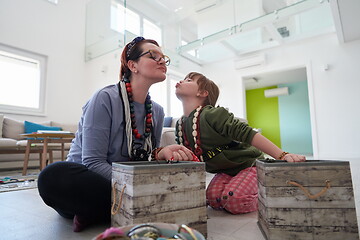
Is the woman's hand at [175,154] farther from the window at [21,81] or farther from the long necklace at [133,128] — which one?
the window at [21,81]

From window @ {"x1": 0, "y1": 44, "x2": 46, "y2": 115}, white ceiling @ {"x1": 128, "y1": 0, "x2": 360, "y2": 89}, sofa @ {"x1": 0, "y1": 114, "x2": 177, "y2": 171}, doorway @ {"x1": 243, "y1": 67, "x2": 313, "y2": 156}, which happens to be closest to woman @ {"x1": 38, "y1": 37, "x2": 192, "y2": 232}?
sofa @ {"x1": 0, "y1": 114, "x2": 177, "y2": 171}

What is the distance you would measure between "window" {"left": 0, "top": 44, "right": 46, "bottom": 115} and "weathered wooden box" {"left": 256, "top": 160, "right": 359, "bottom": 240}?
4.90 m

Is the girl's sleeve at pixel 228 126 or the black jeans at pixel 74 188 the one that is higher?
the girl's sleeve at pixel 228 126

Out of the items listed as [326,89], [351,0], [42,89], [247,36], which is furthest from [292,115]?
[42,89]

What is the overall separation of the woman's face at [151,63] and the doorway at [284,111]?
257 inches

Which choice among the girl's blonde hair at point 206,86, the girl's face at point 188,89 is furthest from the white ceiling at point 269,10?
the girl's face at point 188,89

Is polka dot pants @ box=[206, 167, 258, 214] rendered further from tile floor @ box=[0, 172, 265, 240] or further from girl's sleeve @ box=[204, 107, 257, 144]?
girl's sleeve @ box=[204, 107, 257, 144]

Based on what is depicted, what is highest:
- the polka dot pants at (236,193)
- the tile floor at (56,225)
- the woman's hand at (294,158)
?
the woman's hand at (294,158)

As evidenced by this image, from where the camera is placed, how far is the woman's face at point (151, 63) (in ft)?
3.35

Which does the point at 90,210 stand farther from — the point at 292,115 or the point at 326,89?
the point at 292,115

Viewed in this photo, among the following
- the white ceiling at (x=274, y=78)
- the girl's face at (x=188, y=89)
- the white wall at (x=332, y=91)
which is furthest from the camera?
the white ceiling at (x=274, y=78)

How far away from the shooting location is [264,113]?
827 centimetres

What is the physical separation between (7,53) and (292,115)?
7860 millimetres

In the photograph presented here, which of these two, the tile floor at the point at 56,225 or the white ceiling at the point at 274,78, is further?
the white ceiling at the point at 274,78
